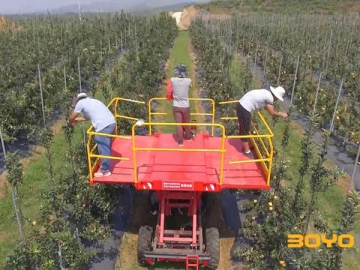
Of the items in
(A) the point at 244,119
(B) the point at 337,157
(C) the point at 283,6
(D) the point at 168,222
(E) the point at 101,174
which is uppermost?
(C) the point at 283,6

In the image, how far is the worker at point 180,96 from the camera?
268 inches

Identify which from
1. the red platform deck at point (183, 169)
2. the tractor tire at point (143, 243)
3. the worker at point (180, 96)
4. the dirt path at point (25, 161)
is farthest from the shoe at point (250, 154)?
the dirt path at point (25, 161)

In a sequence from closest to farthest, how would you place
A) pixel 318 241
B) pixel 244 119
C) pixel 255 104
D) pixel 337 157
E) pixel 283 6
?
pixel 318 241 < pixel 255 104 < pixel 244 119 < pixel 337 157 < pixel 283 6

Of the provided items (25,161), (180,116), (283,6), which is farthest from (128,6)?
(180,116)

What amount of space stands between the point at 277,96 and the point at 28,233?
552cm

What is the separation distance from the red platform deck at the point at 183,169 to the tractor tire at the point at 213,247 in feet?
3.90

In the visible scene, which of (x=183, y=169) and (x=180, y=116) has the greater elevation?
(x=180, y=116)

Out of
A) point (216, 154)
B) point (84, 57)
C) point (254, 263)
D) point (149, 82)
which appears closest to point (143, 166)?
point (216, 154)

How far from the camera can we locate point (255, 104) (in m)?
6.91

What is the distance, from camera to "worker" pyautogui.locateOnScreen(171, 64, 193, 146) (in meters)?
6.82

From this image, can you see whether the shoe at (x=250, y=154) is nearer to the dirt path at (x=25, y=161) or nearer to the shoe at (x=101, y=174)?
the shoe at (x=101, y=174)

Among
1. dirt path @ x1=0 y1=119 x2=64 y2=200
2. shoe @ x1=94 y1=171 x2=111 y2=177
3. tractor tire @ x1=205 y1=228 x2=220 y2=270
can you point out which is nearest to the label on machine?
shoe @ x1=94 y1=171 x2=111 y2=177

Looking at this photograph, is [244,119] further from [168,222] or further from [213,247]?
[168,222]

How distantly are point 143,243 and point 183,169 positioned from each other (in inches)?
58.6
